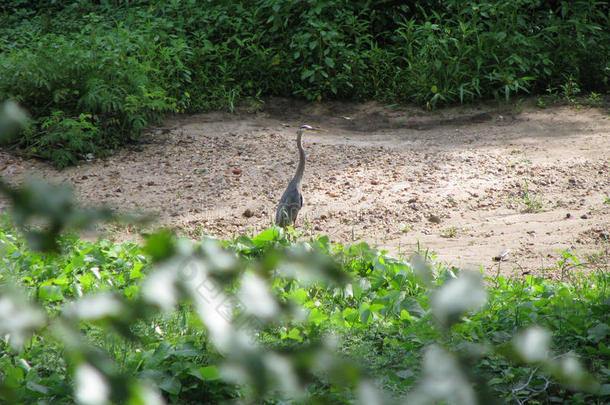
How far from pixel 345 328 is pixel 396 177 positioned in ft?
9.53

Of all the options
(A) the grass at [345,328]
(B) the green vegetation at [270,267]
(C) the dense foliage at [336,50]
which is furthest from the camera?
(C) the dense foliage at [336,50]

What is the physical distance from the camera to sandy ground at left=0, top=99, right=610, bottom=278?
4340 mm

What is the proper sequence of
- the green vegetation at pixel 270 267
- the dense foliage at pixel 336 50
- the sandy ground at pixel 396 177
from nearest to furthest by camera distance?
1. the green vegetation at pixel 270 267
2. the sandy ground at pixel 396 177
3. the dense foliage at pixel 336 50

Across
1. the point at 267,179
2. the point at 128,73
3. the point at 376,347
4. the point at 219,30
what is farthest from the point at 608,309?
the point at 219,30

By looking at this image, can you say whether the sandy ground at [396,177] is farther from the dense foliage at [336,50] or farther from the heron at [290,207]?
the dense foliage at [336,50]

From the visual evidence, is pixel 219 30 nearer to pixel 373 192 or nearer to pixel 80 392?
pixel 373 192

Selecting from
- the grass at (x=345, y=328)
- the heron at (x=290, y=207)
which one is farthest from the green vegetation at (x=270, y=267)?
the heron at (x=290, y=207)

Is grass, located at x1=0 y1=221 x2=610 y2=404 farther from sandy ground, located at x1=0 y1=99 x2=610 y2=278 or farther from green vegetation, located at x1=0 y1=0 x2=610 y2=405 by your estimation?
sandy ground, located at x1=0 y1=99 x2=610 y2=278

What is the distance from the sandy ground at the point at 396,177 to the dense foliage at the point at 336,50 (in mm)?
399

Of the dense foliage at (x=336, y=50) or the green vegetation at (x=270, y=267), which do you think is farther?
the dense foliage at (x=336, y=50)

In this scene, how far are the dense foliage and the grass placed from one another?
323cm

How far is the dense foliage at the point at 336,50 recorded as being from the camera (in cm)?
675

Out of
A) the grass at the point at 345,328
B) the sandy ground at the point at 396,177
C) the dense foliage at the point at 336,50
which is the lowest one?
the sandy ground at the point at 396,177

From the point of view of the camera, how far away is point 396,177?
5.46 m
